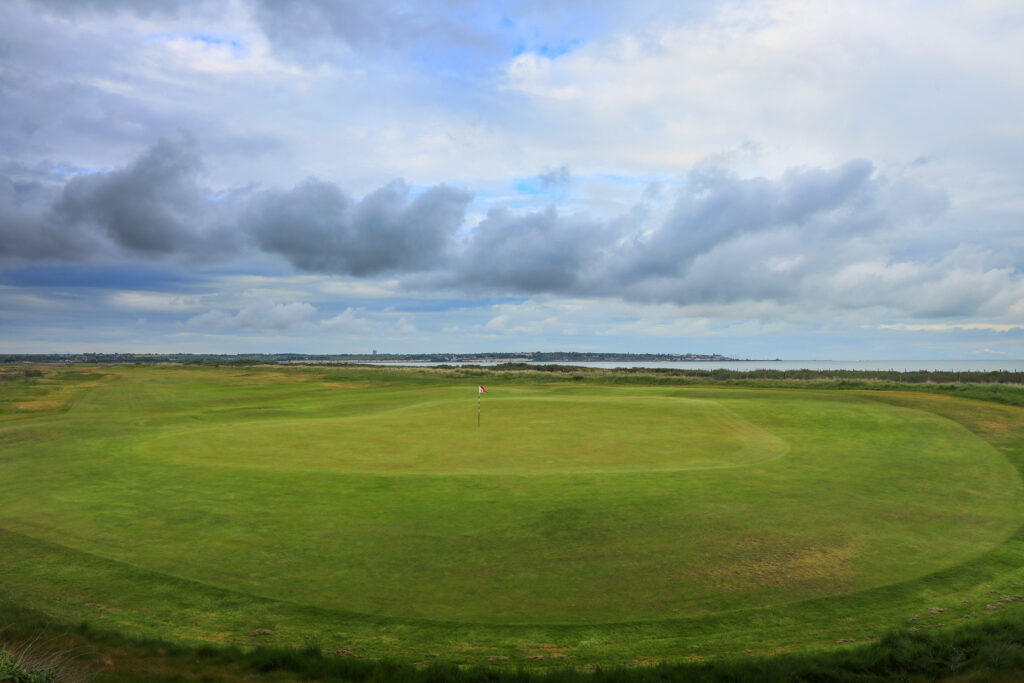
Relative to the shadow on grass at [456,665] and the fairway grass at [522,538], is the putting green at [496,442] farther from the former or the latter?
the shadow on grass at [456,665]

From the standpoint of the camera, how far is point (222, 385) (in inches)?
2333

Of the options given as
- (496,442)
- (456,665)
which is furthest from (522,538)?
(496,442)

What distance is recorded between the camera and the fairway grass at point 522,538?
7.46m

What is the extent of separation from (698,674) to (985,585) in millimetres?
6006

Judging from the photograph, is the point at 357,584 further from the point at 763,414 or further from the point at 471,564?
the point at 763,414

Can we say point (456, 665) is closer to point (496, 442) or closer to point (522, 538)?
point (522, 538)

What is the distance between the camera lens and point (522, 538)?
33.9 ft

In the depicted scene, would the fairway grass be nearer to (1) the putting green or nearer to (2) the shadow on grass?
(1) the putting green

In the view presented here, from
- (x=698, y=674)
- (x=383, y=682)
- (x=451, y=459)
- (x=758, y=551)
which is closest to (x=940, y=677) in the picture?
(x=698, y=674)

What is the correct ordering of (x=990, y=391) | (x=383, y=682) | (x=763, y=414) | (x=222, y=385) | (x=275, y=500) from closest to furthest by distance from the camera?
(x=383, y=682), (x=275, y=500), (x=763, y=414), (x=990, y=391), (x=222, y=385)

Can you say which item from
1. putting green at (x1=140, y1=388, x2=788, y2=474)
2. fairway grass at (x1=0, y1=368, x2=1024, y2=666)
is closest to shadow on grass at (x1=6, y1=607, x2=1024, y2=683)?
fairway grass at (x1=0, y1=368, x2=1024, y2=666)

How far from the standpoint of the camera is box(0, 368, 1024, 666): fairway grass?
7.46m

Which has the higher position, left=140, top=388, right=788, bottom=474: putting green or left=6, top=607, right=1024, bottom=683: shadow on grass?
left=140, top=388, right=788, bottom=474: putting green

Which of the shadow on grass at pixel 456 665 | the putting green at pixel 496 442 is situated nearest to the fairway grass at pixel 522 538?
the putting green at pixel 496 442
